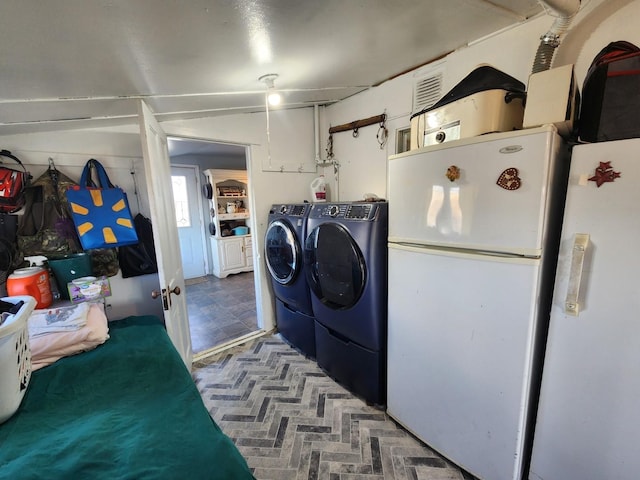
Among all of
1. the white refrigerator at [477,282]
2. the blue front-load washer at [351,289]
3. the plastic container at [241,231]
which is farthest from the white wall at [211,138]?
the plastic container at [241,231]

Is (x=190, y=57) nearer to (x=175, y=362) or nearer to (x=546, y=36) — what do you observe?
(x=175, y=362)

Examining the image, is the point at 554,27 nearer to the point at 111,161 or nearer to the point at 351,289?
the point at 351,289

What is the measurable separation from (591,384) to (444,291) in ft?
2.00

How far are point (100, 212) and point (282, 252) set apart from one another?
4.37ft

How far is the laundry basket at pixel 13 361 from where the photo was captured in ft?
3.06

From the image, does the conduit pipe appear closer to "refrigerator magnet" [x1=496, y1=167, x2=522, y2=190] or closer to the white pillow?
"refrigerator magnet" [x1=496, y1=167, x2=522, y2=190]

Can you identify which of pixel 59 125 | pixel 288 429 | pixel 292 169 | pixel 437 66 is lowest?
pixel 288 429

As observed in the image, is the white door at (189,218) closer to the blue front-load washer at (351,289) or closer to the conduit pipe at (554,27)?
the blue front-load washer at (351,289)

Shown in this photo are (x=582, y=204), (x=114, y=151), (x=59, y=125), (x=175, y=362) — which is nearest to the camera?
(x=582, y=204)

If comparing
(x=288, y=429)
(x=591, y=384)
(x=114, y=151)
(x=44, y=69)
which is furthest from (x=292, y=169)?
(x=591, y=384)

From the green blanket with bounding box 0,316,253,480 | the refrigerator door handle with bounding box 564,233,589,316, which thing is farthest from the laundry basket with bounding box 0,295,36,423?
the refrigerator door handle with bounding box 564,233,589,316

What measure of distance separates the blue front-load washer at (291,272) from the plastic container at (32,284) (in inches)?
60.1

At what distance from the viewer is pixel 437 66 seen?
6.11 feet

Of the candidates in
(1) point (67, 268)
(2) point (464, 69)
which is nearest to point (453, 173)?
(2) point (464, 69)
